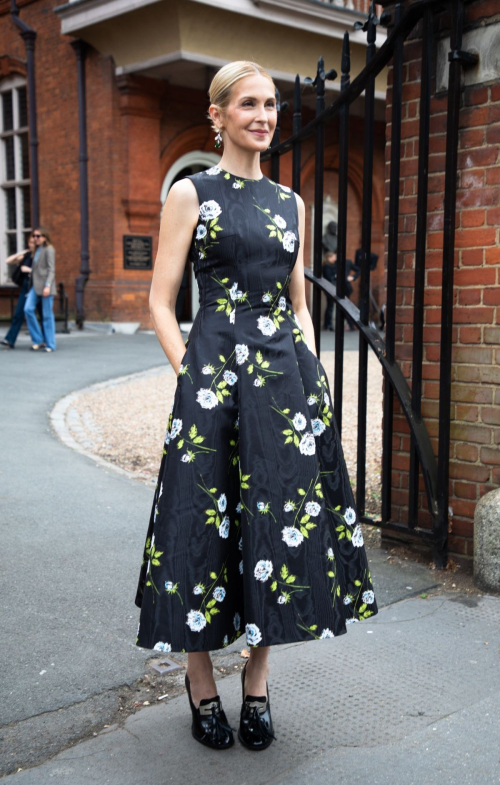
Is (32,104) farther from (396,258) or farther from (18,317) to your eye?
(396,258)

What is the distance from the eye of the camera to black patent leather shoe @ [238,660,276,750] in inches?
93.7

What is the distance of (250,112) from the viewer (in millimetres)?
Answer: 2314

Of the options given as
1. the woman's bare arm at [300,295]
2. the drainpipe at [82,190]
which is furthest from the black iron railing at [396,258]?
the drainpipe at [82,190]

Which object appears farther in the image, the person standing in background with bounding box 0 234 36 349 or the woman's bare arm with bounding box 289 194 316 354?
the person standing in background with bounding box 0 234 36 349

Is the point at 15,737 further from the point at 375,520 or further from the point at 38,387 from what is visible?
the point at 38,387

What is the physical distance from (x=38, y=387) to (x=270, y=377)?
24.2 feet

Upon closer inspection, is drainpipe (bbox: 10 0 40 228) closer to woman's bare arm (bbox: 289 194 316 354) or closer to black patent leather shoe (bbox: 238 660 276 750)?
woman's bare arm (bbox: 289 194 316 354)

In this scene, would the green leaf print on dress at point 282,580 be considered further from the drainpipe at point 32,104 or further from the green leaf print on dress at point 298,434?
the drainpipe at point 32,104

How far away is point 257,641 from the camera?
7.24 ft

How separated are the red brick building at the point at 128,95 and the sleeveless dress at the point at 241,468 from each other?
1325 centimetres

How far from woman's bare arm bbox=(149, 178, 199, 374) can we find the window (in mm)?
17697

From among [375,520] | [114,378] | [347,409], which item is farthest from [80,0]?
[375,520]

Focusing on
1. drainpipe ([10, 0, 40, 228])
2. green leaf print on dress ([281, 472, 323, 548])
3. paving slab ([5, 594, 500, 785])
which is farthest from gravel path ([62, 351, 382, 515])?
drainpipe ([10, 0, 40, 228])

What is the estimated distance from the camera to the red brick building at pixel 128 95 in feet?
49.3
